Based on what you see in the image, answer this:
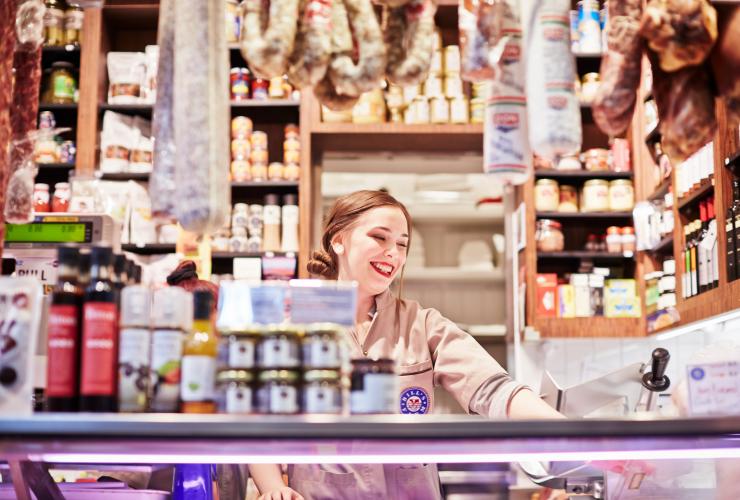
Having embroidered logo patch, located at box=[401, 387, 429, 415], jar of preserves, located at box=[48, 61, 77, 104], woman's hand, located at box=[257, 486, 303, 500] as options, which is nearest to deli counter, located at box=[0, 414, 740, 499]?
woman's hand, located at box=[257, 486, 303, 500]

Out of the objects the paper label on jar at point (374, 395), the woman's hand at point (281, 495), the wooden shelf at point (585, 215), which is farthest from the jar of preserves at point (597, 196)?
the paper label on jar at point (374, 395)

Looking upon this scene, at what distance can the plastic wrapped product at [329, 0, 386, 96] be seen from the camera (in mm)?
1714

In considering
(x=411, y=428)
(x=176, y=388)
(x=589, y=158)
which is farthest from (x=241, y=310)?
(x=589, y=158)

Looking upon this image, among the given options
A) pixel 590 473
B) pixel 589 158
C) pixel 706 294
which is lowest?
pixel 590 473

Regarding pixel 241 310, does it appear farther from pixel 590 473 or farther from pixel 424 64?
pixel 590 473

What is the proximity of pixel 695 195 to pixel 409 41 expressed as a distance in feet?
10.1

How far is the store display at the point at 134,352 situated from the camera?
151 centimetres

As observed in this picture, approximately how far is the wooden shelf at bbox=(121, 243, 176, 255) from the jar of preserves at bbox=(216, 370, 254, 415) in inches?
Result: 160

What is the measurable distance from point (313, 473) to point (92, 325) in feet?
3.71

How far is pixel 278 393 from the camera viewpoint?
1.49 m

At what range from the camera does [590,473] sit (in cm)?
335

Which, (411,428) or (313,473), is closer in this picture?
(411,428)

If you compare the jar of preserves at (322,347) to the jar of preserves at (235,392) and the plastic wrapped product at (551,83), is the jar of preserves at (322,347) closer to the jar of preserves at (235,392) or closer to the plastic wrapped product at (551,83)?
the jar of preserves at (235,392)

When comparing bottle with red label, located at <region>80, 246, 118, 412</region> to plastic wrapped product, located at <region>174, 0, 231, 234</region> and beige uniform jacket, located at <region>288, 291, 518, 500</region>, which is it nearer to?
plastic wrapped product, located at <region>174, 0, 231, 234</region>
